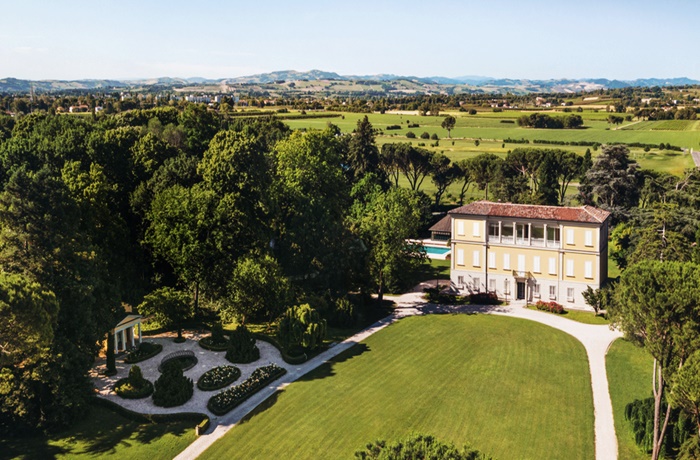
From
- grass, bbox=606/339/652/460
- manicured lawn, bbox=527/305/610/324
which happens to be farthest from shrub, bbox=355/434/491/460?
manicured lawn, bbox=527/305/610/324

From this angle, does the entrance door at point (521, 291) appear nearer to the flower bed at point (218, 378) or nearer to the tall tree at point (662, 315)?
the tall tree at point (662, 315)

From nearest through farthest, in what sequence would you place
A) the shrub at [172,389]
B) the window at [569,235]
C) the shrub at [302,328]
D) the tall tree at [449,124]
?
1. the shrub at [172,389]
2. the shrub at [302,328]
3. the window at [569,235]
4. the tall tree at [449,124]

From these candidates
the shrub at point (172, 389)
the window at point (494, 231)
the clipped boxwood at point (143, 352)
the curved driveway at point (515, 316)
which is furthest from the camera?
the window at point (494, 231)

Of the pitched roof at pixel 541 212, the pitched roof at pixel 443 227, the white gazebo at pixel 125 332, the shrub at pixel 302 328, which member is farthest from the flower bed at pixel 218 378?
the pitched roof at pixel 443 227

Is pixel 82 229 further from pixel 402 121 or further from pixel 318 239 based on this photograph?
pixel 402 121

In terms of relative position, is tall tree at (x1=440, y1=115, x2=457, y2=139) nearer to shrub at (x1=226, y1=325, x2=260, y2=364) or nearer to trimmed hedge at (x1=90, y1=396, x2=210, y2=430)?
shrub at (x1=226, y1=325, x2=260, y2=364)

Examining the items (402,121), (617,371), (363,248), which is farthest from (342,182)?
(402,121)

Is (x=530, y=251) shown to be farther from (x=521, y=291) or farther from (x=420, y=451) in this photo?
(x=420, y=451)
